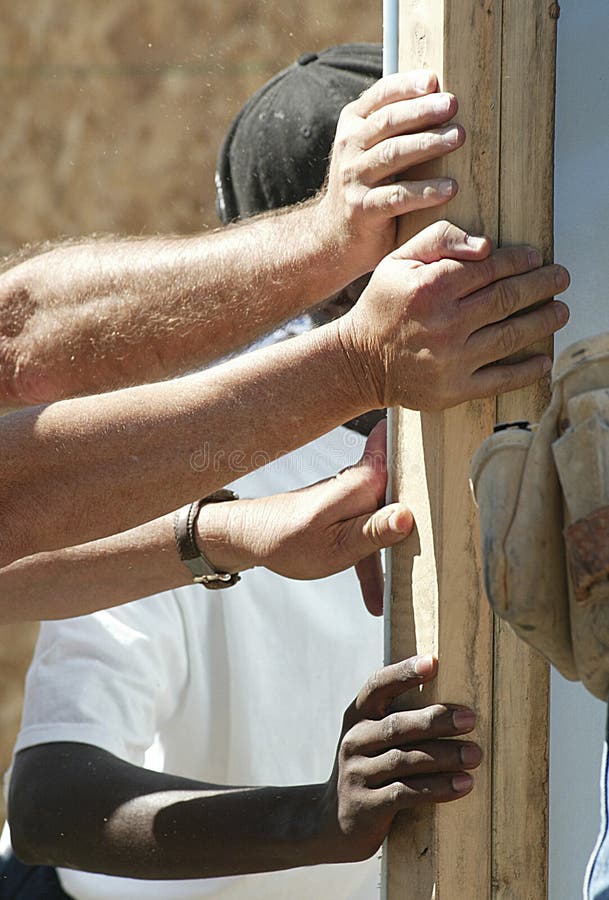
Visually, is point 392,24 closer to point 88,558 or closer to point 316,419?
point 316,419

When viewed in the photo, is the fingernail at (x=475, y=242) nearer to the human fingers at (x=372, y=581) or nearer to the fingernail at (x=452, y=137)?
the fingernail at (x=452, y=137)

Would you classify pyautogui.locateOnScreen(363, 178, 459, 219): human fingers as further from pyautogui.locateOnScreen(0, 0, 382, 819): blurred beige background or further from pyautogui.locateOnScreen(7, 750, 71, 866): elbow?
pyautogui.locateOnScreen(0, 0, 382, 819): blurred beige background

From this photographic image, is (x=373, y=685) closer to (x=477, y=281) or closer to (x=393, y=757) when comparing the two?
(x=393, y=757)

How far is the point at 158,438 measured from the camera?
3.62ft

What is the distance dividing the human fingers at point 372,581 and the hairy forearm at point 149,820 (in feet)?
0.62

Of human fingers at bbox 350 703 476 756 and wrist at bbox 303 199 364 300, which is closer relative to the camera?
human fingers at bbox 350 703 476 756

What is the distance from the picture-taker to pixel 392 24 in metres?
1.11

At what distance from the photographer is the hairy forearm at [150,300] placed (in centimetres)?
138

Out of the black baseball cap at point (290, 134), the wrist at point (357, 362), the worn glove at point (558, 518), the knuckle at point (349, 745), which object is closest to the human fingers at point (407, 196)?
the wrist at point (357, 362)

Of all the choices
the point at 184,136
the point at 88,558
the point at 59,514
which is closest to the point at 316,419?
the point at 59,514

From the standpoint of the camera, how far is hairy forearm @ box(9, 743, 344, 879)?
1.33 m

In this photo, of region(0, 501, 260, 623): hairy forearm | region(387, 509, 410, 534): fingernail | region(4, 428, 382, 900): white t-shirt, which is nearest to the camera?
region(387, 509, 410, 534): fingernail

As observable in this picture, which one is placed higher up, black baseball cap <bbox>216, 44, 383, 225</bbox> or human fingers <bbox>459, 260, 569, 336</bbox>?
black baseball cap <bbox>216, 44, 383, 225</bbox>

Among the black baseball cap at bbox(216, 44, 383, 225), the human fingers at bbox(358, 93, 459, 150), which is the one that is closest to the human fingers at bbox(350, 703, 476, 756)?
the human fingers at bbox(358, 93, 459, 150)
